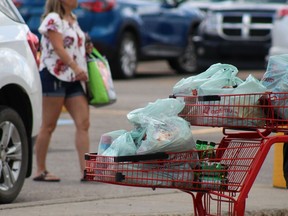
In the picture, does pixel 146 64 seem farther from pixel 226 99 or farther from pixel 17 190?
pixel 226 99

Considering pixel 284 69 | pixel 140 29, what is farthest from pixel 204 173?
pixel 140 29

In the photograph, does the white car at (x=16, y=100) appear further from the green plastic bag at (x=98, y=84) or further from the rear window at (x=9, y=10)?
the green plastic bag at (x=98, y=84)

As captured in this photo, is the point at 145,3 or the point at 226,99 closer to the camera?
the point at 226,99

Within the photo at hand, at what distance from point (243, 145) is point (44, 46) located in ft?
12.1

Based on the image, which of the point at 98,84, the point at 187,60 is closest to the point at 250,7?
the point at 187,60

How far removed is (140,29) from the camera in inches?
755

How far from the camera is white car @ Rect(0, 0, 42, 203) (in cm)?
784

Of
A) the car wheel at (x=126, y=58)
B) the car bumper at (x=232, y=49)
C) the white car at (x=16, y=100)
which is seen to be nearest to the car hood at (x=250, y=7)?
the car bumper at (x=232, y=49)

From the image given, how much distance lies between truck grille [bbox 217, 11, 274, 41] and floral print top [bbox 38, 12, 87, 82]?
10397 millimetres

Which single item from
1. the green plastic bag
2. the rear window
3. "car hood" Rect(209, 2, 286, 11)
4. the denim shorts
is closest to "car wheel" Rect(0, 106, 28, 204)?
the rear window

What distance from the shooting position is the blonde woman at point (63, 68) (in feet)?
30.1

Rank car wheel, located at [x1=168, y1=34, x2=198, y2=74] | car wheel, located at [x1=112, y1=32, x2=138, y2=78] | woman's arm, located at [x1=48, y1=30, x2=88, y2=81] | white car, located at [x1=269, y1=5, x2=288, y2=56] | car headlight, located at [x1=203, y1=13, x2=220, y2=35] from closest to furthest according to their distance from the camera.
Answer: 1. woman's arm, located at [x1=48, y1=30, x2=88, y2=81]
2. white car, located at [x1=269, y1=5, x2=288, y2=56]
3. car wheel, located at [x1=112, y1=32, x2=138, y2=78]
4. car headlight, located at [x1=203, y1=13, x2=220, y2=35]
5. car wheel, located at [x1=168, y1=34, x2=198, y2=74]

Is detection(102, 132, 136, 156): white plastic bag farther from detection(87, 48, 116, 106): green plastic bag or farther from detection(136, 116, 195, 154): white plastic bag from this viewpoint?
detection(87, 48, 116, 106): green plastic bag

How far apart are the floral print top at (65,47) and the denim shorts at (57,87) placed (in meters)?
0.04
